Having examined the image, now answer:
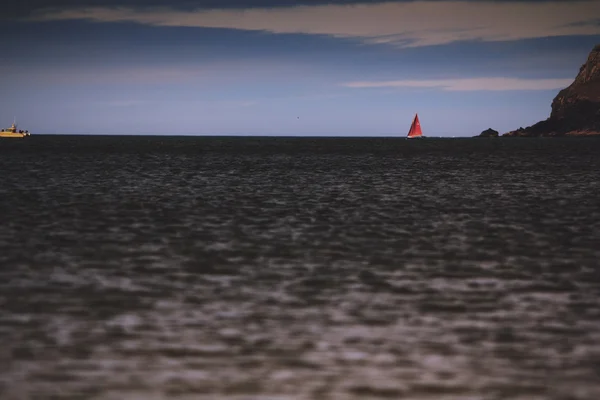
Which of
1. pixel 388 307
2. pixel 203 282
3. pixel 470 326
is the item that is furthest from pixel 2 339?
pixel 470 326

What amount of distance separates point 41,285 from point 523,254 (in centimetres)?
1538

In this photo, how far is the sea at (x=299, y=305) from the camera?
458 inches

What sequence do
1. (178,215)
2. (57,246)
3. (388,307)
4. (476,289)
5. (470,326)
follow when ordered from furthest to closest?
1. (178,215)
2. (57,246)
3. (476,289)
4. (388,307)
5. (470,326)

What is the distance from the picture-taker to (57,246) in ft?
85.2

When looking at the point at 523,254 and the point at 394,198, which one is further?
the point at 394,198

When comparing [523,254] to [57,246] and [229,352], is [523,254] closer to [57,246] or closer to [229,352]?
[229,352]

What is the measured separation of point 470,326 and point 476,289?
3.84 meters

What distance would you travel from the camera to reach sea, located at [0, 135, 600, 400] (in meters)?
11.6

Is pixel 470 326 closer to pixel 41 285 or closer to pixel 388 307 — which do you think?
pixel 388 307

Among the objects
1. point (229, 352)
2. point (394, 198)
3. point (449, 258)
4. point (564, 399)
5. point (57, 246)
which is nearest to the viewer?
point (564, 399)

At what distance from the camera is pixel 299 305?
1688 centimetres

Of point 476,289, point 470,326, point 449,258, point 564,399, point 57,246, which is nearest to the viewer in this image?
point 564,399

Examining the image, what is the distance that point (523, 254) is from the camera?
24.7 metres

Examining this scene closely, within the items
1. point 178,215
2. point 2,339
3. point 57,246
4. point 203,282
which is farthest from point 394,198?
point 2,339
